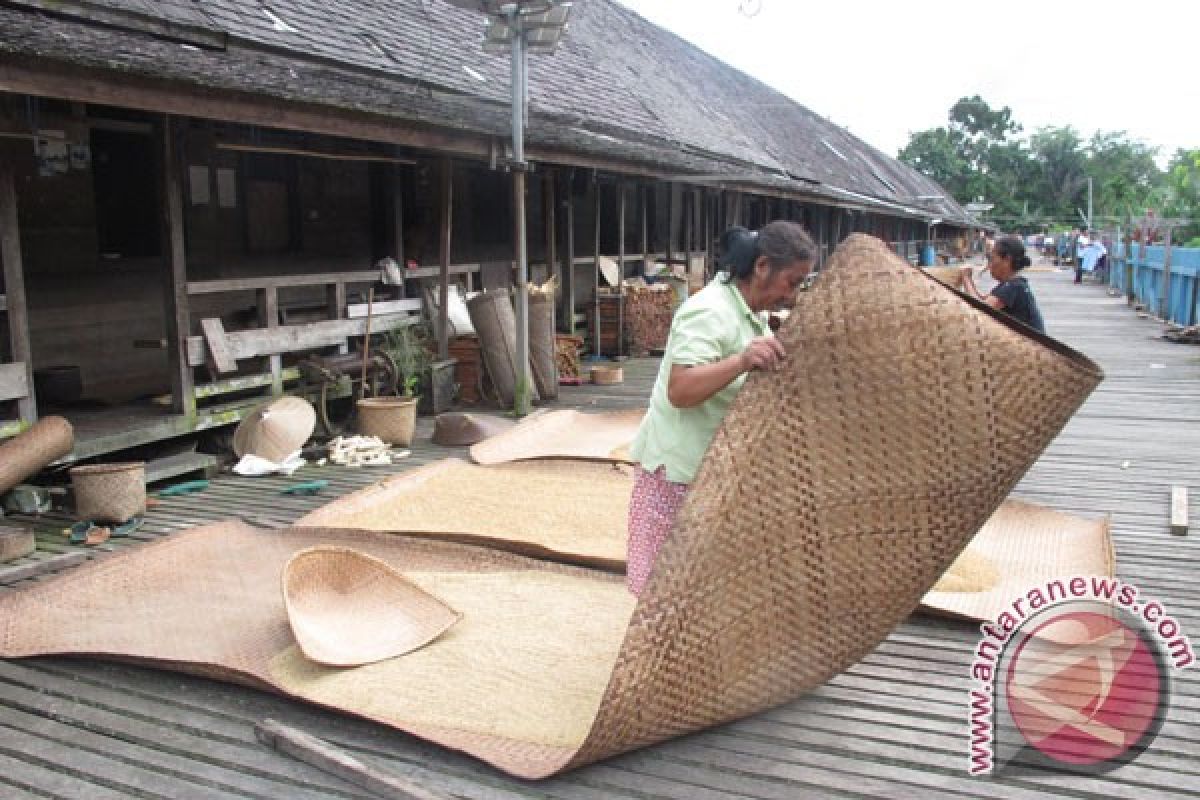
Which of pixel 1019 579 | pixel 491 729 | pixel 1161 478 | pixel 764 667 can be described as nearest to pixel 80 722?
pixel 491 729

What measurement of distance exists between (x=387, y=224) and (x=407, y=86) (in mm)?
1691

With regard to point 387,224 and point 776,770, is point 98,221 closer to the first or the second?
point 387,224

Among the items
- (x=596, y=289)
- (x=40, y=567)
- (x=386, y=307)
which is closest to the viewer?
(x=40, y=567)

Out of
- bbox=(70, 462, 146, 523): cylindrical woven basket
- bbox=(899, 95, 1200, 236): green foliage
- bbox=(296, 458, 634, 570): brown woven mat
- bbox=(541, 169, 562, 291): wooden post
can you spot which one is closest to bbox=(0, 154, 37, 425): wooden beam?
bbox=(70, 462, 146, 523): cylindrical woven basket

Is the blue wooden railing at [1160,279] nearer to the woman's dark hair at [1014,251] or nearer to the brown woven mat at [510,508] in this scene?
the woman's dark hair at [1014,251]

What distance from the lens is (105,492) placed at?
4871 millimetres

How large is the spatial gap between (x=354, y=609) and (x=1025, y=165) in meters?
81.5

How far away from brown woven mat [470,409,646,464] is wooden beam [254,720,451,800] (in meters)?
3.44

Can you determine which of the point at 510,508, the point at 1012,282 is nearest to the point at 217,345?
the point at 510,508

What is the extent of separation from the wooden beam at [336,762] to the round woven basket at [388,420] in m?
4.08

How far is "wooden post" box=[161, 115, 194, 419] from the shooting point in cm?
598

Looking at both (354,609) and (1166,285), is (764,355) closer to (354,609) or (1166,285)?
(354,609)

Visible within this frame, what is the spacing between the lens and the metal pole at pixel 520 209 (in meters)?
7.43

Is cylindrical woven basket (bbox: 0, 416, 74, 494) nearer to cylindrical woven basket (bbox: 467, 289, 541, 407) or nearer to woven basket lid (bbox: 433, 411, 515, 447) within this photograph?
woven basket lid (bbox: 433, 411, 515, 447)
